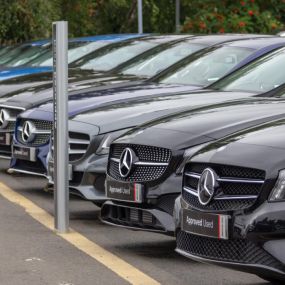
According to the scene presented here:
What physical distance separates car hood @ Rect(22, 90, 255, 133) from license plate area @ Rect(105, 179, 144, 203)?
1477mm

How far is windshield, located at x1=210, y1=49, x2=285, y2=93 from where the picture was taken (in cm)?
1014

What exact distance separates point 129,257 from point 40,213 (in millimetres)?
2262

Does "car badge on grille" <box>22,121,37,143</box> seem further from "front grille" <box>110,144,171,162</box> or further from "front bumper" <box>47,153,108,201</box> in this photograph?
"front grille" <box>110,144,171,162</box>

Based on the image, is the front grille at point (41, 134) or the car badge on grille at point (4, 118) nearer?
the front grille at point (41, 134)

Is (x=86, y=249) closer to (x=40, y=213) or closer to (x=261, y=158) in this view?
(x=40, y=213)

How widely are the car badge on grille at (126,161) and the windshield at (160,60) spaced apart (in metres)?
5.27

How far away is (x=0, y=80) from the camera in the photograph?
52.4ft

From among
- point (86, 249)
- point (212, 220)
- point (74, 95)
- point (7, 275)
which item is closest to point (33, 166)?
point (74, 95)

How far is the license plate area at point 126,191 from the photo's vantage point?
8.17 metres

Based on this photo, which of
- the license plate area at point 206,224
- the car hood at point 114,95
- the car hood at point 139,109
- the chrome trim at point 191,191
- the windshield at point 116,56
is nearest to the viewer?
the license plate area at point 206,224

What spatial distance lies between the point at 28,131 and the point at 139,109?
1790 millimetres

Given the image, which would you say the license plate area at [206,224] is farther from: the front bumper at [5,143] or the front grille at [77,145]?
the front bumper at [5,143]

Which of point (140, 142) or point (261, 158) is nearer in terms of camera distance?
point (261, 158)

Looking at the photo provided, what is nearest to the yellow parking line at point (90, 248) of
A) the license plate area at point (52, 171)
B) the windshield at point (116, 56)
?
the license plate area at point (52, 171)
